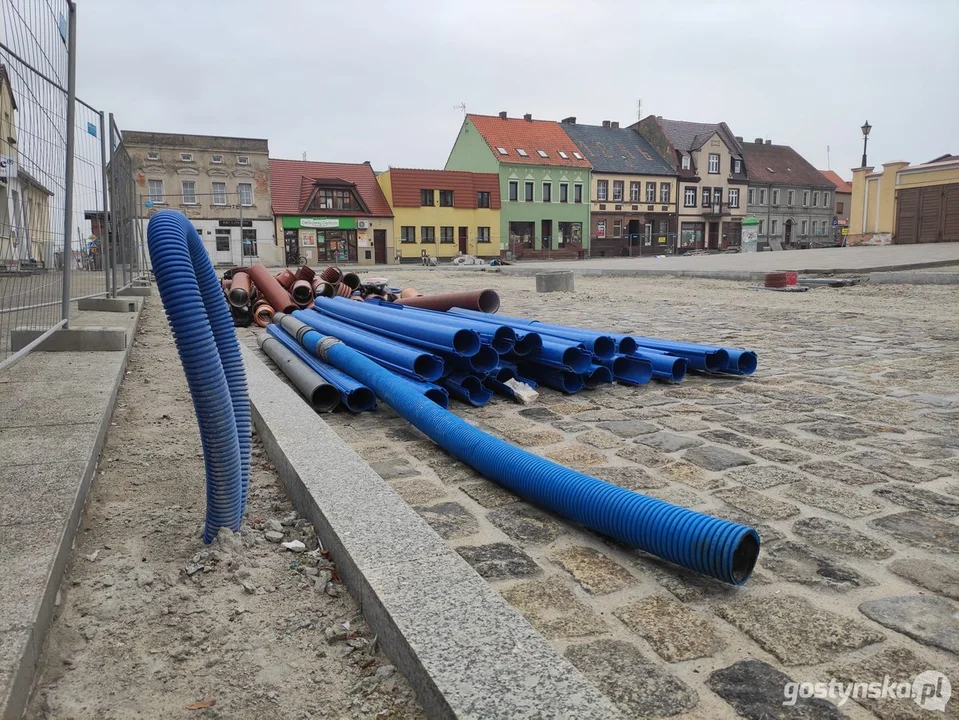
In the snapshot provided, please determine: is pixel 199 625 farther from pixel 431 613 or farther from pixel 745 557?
pixel 745 557

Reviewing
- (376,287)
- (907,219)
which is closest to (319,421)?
(376,287)

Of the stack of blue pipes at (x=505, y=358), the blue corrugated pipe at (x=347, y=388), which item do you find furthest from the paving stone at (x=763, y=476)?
the blue corrugated pipe at (x=347, y=388)

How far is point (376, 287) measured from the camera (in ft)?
38.5

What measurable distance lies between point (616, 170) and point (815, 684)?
59132 mm

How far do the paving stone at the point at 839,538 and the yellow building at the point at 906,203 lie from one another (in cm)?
3633

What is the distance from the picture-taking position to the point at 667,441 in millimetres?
4105

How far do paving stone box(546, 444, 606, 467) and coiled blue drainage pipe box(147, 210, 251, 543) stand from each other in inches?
70.0

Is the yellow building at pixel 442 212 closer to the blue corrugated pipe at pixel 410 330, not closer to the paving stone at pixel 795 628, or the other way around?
the blue corrugated pipe at pixel 410 330

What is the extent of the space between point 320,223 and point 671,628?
48335 millimetres

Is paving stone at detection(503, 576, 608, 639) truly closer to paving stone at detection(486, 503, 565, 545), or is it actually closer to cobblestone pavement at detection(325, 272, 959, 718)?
cobblestone pavement at detection(325, 272, 959, 718)

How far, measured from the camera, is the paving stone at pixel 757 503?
2.98 m

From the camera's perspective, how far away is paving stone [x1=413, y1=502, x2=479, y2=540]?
9.41 feet

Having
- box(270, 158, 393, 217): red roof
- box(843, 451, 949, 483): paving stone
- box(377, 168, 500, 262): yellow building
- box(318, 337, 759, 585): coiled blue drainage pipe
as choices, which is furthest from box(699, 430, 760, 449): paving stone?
box(377, 168, 500, 262): yellow building

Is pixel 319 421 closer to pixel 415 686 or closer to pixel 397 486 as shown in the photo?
pixel 397 486
